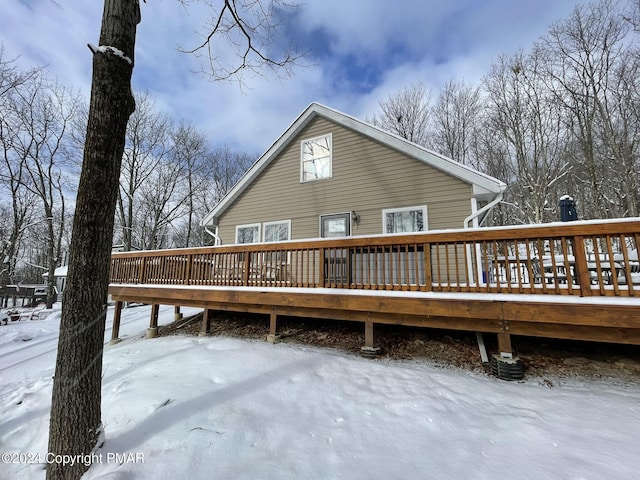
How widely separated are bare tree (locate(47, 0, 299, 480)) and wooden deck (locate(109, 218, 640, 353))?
2782 millimetres

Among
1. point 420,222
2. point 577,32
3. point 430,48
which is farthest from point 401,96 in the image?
point 420,222

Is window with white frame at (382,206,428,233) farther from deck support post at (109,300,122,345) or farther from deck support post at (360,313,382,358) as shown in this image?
deck support post at (109,300,122,345)

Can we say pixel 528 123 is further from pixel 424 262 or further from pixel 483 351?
pixel 483 351

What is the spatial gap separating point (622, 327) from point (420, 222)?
4.12 meters

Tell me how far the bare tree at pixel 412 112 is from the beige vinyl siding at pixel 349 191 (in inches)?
455

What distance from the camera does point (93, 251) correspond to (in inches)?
95.6

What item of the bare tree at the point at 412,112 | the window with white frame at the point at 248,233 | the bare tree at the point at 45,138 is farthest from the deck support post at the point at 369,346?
the bare tree at the point at 45,138

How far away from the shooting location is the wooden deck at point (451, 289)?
3.16 metres

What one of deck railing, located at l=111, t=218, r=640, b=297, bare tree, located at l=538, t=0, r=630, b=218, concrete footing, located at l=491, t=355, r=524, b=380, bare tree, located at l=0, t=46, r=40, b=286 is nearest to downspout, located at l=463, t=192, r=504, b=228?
deck railing, located at l=111, t=218, r=640, b=297

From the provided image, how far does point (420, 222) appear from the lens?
684cm

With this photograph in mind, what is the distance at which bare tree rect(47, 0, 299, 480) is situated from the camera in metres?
2.30

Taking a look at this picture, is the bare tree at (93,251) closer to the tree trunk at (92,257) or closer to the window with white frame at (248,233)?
the tree trunk at (92,257)

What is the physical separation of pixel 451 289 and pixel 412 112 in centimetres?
1717

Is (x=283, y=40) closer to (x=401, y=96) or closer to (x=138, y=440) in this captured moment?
(x=138, y=440)
